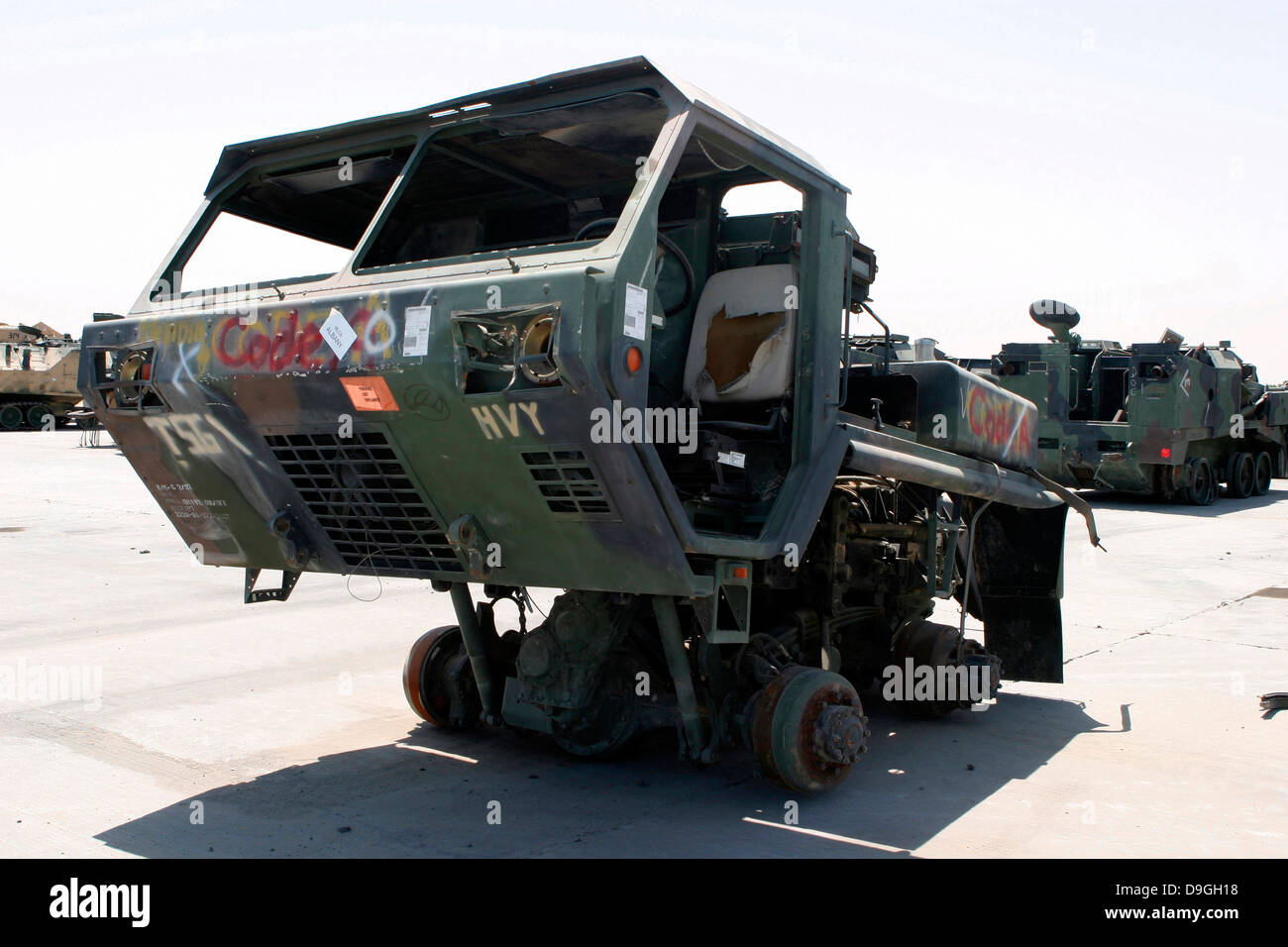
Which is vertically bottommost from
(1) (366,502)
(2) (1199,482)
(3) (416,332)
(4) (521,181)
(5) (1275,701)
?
(5) (1275,701)

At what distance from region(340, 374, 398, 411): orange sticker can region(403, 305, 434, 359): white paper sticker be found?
0.17 m

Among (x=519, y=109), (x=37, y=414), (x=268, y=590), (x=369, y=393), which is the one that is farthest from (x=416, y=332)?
(x=37, y=414)

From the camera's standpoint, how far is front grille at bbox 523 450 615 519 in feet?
13.4

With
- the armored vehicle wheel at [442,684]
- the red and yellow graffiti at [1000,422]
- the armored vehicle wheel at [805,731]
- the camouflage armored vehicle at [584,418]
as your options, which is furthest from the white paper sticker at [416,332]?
the red and yellow graffiti at [1000,422]

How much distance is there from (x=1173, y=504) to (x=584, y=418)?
60.0 ft

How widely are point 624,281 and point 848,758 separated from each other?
2.28 m

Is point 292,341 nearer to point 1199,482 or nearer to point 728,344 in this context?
point 728,344

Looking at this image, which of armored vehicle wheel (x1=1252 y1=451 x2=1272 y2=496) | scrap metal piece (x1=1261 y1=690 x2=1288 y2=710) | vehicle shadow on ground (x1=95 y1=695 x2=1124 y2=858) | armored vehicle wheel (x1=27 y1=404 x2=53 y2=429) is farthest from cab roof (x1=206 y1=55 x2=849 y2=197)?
armored vehicle wheel (x1=27 y1=404 x2=53 y2=429)

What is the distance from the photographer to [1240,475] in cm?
2162

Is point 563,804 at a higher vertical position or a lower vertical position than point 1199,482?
lower

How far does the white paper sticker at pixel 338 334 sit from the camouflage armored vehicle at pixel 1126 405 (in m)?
15.6

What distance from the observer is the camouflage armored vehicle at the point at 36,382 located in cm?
3369
